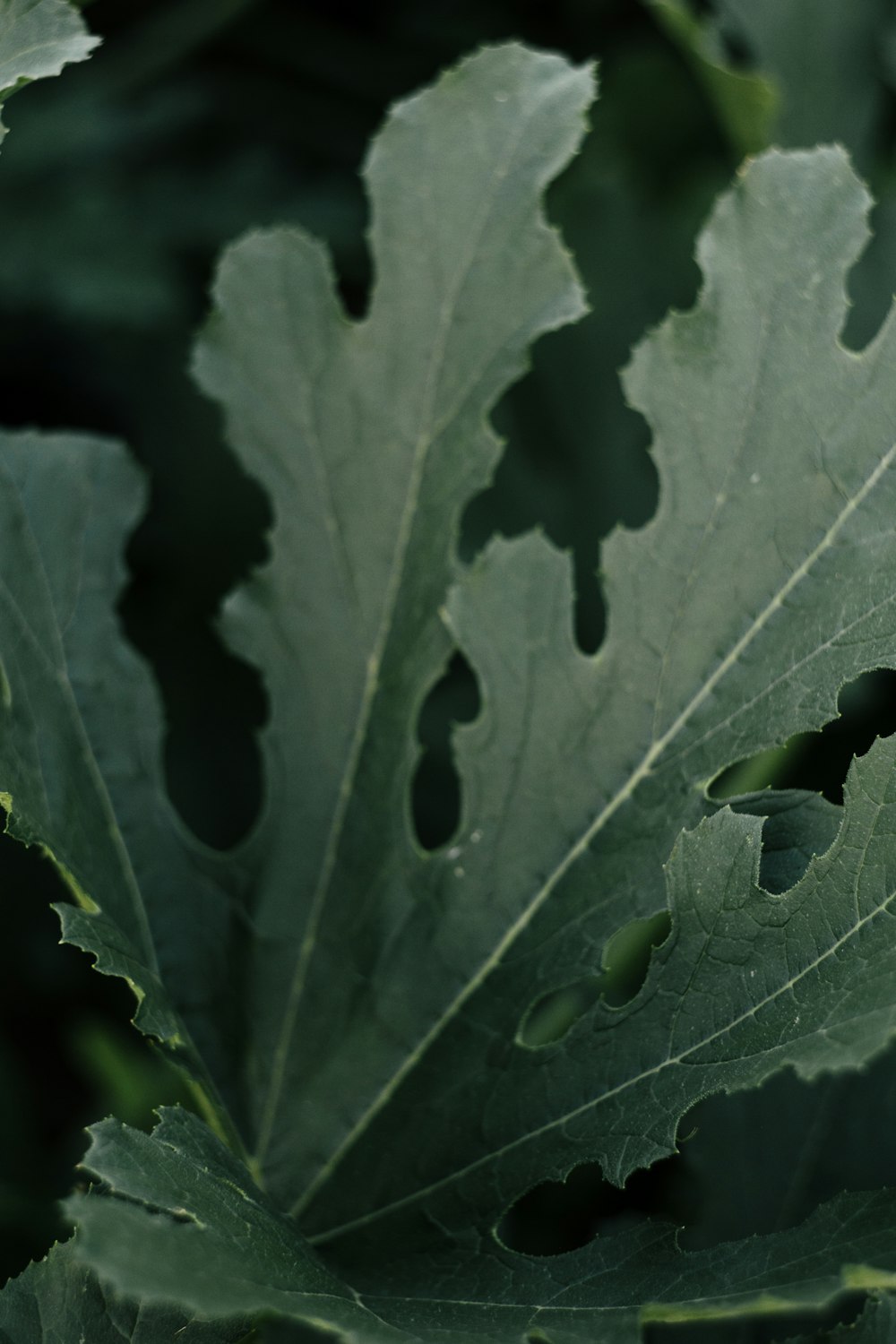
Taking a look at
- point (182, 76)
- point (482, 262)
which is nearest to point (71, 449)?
point (482, 262)

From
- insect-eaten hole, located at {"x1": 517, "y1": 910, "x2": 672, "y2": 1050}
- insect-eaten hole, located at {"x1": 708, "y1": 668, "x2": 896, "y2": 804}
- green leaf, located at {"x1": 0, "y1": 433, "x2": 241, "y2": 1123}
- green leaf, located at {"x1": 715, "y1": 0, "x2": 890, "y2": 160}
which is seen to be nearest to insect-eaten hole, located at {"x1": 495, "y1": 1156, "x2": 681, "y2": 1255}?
insect-eaten hole, located at {"x1": 517, "y1": 910, "x2": 672, "y2": 1050}

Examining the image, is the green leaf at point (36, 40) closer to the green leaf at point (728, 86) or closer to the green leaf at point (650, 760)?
the green leaf at point (650, 760)

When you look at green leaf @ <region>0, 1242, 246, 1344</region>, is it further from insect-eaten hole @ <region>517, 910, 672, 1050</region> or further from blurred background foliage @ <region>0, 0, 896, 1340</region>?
blurred background foliage @ <region>0, 0, 896, 1340</region>

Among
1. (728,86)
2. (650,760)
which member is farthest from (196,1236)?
(728,86)

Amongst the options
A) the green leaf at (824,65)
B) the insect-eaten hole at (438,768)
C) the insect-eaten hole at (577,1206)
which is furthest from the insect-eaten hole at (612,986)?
the green leaf at (824,65)

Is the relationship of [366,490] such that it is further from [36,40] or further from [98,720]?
[36,40]
